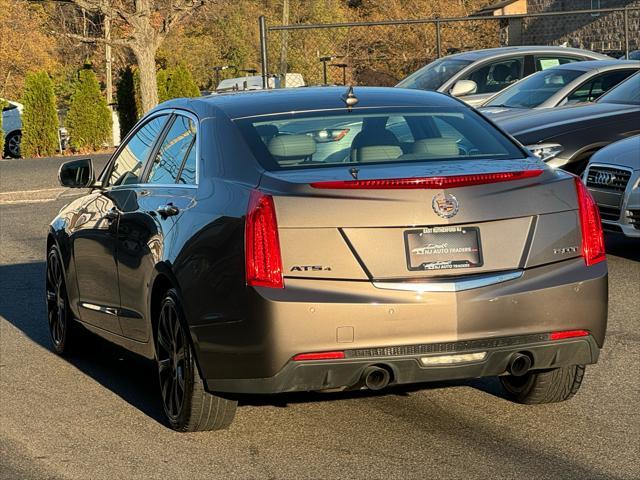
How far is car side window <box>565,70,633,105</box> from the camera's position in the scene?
1627 cm

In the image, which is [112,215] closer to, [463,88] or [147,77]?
[463,88]

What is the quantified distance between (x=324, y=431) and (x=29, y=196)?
15.7 meters

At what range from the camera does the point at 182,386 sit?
250 inches

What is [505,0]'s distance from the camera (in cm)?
7044

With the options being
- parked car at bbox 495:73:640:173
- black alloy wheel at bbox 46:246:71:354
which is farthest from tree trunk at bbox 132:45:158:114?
black alloy wheel at bbox 46:246:71:354

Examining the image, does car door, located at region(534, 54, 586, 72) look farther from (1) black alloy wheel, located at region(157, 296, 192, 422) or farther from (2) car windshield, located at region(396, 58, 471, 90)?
(1) black alloy wheel, located at region(157, 296, 192, 422)

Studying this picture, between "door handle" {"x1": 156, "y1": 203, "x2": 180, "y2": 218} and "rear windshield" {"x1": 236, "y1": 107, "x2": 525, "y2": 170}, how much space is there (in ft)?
1.67

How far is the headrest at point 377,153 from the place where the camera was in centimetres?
639

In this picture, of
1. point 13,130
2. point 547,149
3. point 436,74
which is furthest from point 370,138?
point 13,130

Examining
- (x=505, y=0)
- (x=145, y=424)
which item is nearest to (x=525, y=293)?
(x=145, y=424)

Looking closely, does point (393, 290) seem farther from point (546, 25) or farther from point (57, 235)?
point (546, 25)

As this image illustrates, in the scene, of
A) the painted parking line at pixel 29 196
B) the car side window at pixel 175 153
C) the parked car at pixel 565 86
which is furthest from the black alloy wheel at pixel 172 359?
the painted parking line at pixel 29 196

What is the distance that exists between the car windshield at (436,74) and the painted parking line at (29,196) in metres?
5.74

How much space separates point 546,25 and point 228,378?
178ft
